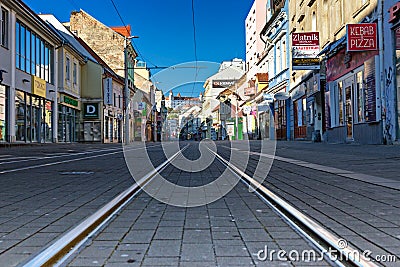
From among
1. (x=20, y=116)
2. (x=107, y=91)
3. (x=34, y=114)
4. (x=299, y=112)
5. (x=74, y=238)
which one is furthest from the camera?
(x=107, y=91)

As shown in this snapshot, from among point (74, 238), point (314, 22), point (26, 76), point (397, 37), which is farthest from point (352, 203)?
point (26, 76)

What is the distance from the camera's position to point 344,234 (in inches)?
139

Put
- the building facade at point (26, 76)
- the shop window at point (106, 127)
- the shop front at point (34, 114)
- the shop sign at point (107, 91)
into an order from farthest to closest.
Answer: the shop window at point (106, 127) → the shop sign at point (107, 91) → the shop front at point (34, 114) → the building facade at point (26, 76)

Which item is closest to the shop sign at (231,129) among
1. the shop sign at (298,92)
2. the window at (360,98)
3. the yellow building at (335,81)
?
the shop sign at (298,92)

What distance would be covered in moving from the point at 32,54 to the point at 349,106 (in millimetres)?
19400

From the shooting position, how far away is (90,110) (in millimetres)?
42656

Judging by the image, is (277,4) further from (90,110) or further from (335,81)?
(90,110)

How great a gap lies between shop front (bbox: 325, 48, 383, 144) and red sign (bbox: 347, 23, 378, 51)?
0.42 metres

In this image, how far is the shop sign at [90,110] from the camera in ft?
139

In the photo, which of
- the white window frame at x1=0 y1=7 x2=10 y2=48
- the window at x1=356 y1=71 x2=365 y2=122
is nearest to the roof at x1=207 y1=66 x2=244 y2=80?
the white window frame at x1=0 y1=7 x2=10 y2=48

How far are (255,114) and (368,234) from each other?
49371 mm

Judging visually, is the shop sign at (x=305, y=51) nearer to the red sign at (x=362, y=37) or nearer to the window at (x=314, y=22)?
A: the window at (x=314, y=22)

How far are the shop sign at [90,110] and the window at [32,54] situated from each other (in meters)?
10.5

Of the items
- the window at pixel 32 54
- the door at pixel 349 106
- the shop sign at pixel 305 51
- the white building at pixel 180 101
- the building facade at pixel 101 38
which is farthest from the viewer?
the white building at pixel 180 101
